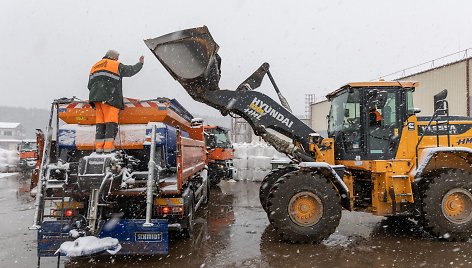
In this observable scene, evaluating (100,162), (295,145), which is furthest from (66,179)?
(295,145)

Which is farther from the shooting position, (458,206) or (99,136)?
(458,206)

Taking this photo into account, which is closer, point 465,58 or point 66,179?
point 66,179

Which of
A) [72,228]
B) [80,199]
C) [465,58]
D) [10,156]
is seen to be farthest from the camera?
[10,156]

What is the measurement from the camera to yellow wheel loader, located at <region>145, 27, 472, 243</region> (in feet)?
20.2

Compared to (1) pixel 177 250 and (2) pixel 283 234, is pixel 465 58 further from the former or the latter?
(1) pixel 177 250

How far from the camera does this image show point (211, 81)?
21.8ft

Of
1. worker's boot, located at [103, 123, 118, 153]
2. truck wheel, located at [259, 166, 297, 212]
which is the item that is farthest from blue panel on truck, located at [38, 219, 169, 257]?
truck wheel, located at [259, 166, 297, 212]

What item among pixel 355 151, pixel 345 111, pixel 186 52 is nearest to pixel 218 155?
pixel 345 111

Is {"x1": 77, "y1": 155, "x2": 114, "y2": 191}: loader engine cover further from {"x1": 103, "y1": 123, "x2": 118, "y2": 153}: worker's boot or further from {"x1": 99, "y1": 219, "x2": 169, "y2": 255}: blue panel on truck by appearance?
{"x1": 99, "y1": 219, "x2": 169, "y2": 255}: blue panel on truck

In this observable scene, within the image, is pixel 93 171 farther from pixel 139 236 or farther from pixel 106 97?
pixel 106 97

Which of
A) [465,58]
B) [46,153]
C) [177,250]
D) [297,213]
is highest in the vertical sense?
[465,58]

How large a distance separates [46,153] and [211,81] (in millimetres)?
2865

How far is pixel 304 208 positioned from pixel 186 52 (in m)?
3.22

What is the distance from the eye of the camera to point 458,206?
6.43 m
